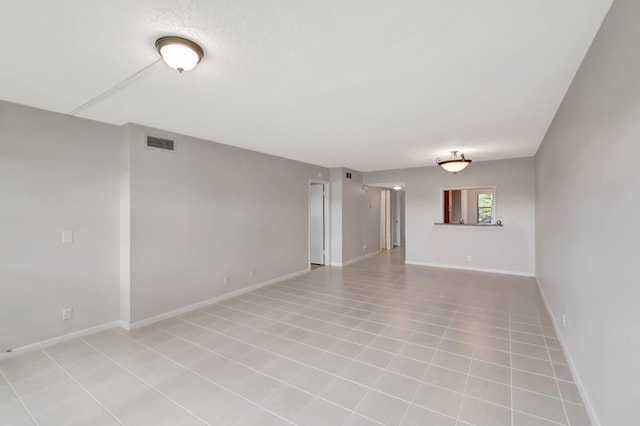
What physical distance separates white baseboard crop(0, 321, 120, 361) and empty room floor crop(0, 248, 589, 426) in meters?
0.07

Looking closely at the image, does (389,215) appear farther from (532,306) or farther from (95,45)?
Result: (95,45)

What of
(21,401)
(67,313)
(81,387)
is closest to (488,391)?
(81,387)

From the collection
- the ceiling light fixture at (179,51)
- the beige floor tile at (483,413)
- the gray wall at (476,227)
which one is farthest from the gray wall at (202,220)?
the beige floor tile at (483,413)

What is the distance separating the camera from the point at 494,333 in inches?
126

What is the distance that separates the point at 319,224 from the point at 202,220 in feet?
11.7

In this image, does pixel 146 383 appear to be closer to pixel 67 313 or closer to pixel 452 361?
pixel 67 313

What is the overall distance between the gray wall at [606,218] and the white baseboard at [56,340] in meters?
4.52

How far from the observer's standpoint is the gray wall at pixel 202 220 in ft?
11.4

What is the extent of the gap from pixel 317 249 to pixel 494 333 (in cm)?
462

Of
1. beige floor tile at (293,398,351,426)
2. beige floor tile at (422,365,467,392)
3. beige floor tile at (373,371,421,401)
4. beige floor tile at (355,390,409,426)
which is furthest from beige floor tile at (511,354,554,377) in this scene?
beige floor tile at (293,398,351,426)

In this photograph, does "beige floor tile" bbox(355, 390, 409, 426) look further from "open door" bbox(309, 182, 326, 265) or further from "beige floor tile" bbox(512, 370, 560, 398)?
"open door" bbox(309, 182, 326, 265)

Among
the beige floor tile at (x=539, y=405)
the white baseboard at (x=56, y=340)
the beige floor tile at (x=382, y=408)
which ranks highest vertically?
the white baseboard at (x=56, y=340)

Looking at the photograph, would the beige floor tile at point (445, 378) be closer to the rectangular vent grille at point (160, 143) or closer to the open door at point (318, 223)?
the rectangular vent grille at point (160, 143)

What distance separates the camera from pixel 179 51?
171 cm
